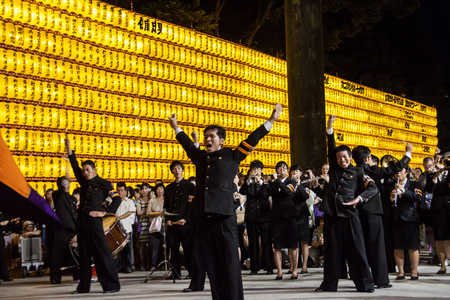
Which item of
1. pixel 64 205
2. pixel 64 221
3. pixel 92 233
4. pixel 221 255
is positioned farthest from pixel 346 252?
pixel 64 205

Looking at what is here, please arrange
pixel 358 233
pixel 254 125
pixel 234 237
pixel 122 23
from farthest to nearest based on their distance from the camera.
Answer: pixel 254 125, pixel 122 23, pixel 358 233, pixel 234 237

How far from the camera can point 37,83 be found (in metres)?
14.2

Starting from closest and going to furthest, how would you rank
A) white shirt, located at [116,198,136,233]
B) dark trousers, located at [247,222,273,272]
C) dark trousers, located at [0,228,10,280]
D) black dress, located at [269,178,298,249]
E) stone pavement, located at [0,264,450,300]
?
1. stone pavement, located at [0,264,450,300]
2. black dress, located at [269,178,298,249]
3. dark trousers, located at [247,222,273,272]
4. dark trousers, located at [0,228,10,280]
5. white shirt, located at [116,198,136,233]

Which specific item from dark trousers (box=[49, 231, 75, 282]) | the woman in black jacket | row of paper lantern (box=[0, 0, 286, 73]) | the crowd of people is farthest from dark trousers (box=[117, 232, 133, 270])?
the woman in black jacket

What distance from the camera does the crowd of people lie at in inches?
240

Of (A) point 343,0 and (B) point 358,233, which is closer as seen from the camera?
(B) point 358,233

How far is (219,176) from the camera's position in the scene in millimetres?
6141

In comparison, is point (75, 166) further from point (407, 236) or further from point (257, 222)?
point (407, 236)

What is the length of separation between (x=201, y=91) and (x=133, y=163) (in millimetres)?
3235

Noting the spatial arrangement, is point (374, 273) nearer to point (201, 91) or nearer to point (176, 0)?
point (201, 91)

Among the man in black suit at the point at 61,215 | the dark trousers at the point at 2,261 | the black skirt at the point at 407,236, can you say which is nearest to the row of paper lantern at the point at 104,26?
the man in black suit at the point at 61,215

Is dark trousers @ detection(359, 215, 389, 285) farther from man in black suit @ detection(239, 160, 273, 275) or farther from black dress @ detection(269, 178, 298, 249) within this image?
man in black suit @ detection(239, 160, 273, 275)

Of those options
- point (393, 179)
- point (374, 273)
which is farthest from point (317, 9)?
point (374, 273)

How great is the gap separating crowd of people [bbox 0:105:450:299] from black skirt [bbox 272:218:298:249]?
17mm
